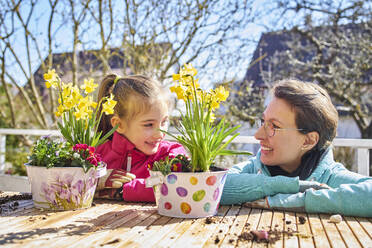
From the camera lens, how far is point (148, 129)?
1970mm

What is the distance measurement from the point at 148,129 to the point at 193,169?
0.76 metres

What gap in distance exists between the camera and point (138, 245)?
88cm

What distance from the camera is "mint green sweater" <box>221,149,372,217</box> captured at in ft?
4.36

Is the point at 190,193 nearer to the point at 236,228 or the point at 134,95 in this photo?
the point at 236,228

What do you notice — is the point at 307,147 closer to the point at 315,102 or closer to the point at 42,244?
the point at 315,102

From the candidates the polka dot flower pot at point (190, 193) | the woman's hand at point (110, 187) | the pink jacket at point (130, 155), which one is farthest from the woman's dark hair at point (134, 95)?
the polka dot flower pot at point (190, 193)

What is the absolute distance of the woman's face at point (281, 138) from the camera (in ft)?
5.96

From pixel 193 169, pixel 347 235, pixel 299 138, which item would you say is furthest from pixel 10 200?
pixel 299 138

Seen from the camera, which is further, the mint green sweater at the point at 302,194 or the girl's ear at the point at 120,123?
the girl's ear at the point at 120,123

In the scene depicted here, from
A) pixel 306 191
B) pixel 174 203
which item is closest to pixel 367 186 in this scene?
pixel 306 191

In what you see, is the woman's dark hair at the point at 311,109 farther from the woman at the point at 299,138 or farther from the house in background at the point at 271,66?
the house in background at the point at 271,66

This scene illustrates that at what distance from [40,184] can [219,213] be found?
689 millimetres

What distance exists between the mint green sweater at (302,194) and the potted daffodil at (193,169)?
21 cm

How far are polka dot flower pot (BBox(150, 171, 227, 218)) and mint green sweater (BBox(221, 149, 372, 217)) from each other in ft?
0.81
